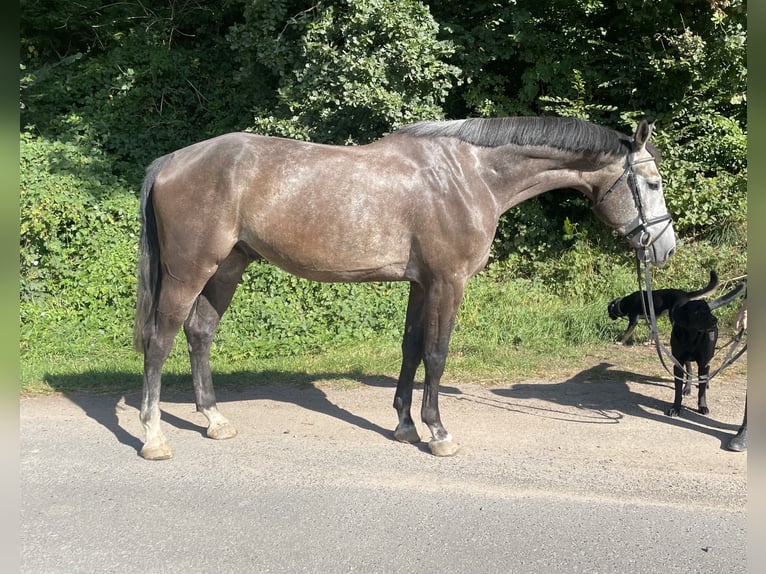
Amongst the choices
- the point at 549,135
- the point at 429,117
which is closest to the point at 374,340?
the point at 429,117

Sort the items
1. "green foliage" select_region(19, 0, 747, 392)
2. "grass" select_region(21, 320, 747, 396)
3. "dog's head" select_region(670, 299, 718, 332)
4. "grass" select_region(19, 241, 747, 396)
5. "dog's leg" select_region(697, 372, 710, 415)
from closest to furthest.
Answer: "dog's head" select_region(670, 299, 718, 332), "dog's leg" select_region(697, 372, 710, 415), "grass" select_region(21, 320, 747, 396), "grass" select_region(19, 241, 747, 396), "green foliage" select_region(19, 0, 747, 392)

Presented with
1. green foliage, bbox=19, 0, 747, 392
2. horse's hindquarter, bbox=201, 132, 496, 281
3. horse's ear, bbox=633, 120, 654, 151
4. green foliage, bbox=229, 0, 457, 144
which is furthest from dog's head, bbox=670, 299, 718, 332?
green foliage, bbox=229, 0, 457, 144

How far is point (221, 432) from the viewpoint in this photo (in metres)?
5.11

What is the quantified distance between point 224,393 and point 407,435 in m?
2.04

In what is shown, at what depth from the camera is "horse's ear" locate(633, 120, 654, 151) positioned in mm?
4664

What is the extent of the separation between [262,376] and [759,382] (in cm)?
446

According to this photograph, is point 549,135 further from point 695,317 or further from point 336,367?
point 336,367

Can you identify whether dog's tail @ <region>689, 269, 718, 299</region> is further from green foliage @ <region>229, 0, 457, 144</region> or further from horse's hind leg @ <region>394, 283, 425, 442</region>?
green foliage @ <region>229, 0, 457, 144</region>

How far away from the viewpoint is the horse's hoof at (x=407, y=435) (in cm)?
500

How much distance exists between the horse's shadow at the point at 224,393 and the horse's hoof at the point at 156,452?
38cm

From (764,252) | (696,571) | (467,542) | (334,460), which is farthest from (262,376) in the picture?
(764,252)

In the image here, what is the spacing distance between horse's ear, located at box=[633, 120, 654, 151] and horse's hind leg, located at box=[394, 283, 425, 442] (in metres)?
1.82

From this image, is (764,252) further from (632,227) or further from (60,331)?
(60,331)

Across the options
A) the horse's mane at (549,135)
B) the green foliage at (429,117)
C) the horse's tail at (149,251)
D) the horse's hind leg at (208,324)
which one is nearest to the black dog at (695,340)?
the horse's mane at (549,135)
